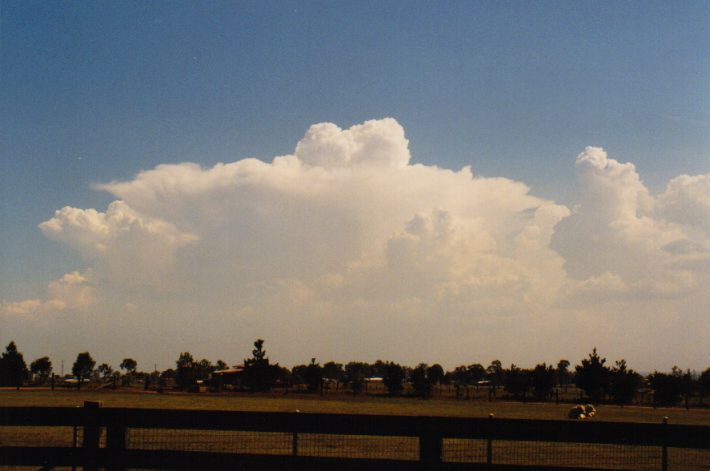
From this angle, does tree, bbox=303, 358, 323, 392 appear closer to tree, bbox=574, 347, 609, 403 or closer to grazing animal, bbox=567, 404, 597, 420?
tree, bbox=574, 347, 609, 403

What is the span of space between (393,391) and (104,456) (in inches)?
3645

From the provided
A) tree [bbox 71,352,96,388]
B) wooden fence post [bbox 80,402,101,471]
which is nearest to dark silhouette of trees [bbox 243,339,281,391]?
tree [bbox 71,352,96,388]

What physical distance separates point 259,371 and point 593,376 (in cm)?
5120

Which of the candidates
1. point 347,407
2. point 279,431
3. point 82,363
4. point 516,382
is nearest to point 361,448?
point 279,431

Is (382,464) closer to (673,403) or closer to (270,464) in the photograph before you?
(270,464)

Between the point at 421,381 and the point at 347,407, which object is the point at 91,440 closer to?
the point at 347,407

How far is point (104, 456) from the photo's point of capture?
769cm

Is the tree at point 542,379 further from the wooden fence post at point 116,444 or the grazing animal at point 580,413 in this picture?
the wooden fence post at point 116,444

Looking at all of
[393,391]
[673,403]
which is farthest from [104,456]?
[393,391]

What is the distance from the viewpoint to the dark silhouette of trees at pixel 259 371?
100 m

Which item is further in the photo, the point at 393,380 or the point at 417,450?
the point at 393,380

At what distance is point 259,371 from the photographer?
10100 cm

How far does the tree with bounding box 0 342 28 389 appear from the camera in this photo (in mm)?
91762

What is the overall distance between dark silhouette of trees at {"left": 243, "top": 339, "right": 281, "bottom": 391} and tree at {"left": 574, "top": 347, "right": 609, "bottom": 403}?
47.8 m
